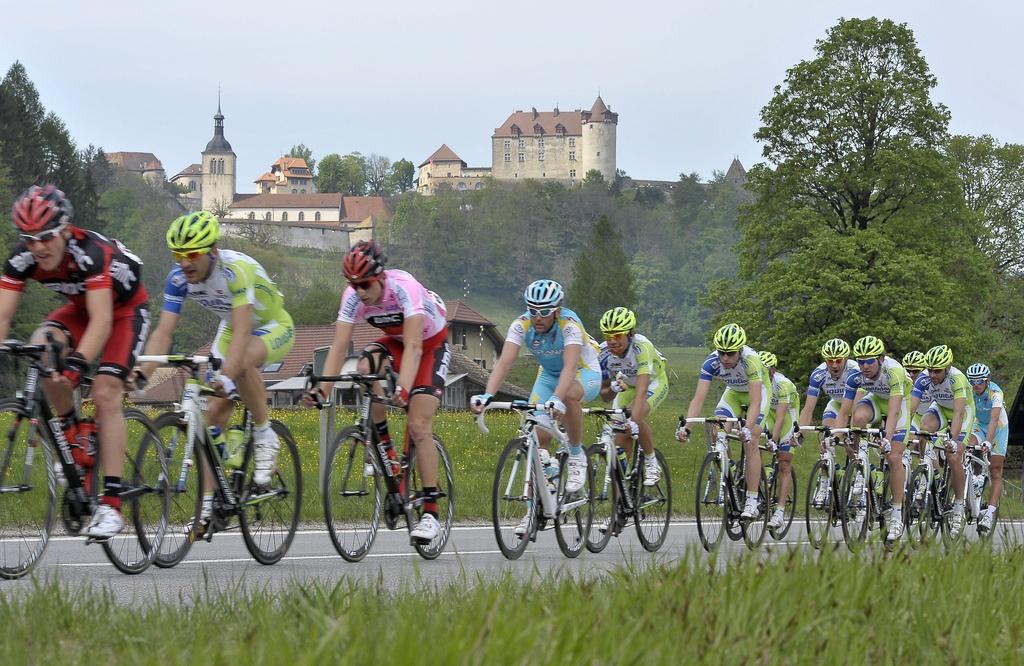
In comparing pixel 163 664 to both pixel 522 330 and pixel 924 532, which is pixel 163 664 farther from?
pixel 522 330

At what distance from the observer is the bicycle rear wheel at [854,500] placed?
1497 cm

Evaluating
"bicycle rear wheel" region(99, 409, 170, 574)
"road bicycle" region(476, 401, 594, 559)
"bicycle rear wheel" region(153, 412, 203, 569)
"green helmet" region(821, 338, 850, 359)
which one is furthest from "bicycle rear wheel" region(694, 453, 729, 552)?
"bicycle rear wheel" region(99, 409, 170, 574)

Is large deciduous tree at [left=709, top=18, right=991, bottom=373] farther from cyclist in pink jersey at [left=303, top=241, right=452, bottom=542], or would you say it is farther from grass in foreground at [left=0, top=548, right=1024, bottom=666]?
grass in foreground at [left=0, top=548, right=1024, bottom=666]

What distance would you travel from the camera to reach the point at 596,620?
5.35 metres

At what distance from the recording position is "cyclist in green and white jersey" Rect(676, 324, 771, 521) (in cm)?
1409

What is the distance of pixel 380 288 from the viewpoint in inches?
398

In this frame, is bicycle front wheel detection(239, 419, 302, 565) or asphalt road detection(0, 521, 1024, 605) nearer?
asphalt road detection(0, 521, 1024, 605)

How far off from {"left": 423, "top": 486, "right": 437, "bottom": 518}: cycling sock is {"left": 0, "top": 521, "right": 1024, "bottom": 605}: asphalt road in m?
0.33

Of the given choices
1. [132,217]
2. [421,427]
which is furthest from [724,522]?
[132,217]

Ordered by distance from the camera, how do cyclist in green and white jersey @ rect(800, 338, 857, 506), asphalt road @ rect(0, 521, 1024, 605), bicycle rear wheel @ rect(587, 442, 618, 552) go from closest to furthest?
asphalt road @ rect(0, 521, 1024, 605) < bicycle rear wheel @ rect(587, 442, 618, 552) < cyclist in green and white jersey @ rect(800, 338, 857, 506)

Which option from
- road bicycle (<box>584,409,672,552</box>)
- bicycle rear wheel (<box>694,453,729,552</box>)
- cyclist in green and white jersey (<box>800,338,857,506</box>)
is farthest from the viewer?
cyclist in green and white jersey (<box>800,338,857,506</box>)

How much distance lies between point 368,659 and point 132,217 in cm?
16621

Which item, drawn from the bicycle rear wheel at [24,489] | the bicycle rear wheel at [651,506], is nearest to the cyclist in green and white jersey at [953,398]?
the bicycle rear wheel at [651,506]

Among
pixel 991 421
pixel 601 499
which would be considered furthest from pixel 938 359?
pixel 601 499
